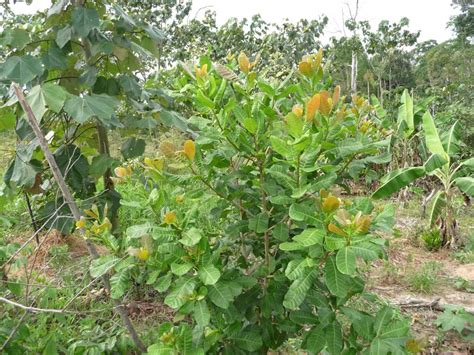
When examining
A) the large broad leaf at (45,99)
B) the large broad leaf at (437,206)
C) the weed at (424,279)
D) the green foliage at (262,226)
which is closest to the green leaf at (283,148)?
the green foliage at (262,226)

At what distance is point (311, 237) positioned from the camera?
1.02m

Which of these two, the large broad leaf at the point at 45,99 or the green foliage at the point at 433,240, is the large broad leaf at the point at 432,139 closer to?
the green foliage at the point at 433,240

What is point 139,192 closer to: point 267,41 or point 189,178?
point 189,178

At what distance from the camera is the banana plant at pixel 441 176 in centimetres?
292

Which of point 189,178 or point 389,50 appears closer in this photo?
point 189,178

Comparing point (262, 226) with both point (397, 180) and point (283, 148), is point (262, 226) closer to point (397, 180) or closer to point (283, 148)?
point (283, 148)

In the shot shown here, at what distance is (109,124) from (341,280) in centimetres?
137

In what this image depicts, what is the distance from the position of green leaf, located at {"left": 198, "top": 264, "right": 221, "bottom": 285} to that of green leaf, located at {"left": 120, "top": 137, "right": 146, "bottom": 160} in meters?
1.44

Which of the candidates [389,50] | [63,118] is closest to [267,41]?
[389,50]

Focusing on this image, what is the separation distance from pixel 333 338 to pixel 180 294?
46 centimetres

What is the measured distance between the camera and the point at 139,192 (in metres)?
1.24

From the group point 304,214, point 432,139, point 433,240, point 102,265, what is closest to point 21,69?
point 102,265

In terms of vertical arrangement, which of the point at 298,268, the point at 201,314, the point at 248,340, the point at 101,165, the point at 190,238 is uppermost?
the point at 101,165

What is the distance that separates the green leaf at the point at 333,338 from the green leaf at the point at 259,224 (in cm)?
34
